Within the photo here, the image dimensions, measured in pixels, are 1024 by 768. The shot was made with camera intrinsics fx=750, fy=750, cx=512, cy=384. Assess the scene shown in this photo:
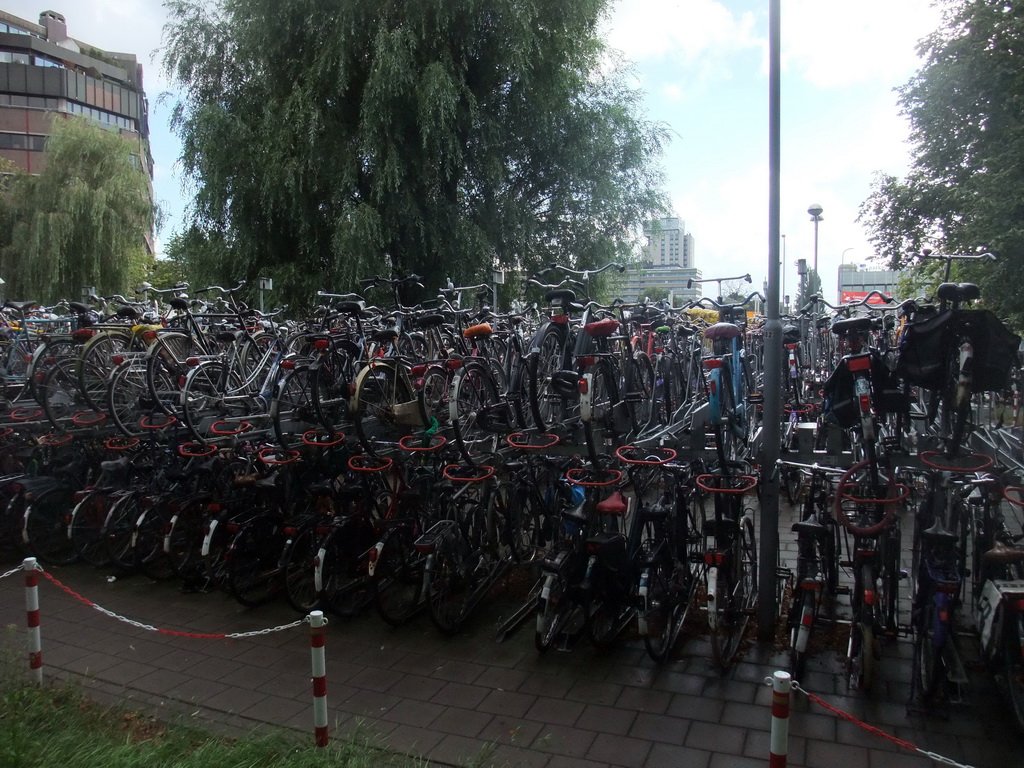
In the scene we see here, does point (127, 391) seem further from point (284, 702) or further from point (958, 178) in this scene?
point (958, 178)

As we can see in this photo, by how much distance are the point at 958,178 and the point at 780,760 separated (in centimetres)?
1733

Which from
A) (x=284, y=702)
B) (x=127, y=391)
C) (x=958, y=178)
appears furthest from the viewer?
(x=958, y=178)

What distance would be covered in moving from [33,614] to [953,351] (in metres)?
5.36

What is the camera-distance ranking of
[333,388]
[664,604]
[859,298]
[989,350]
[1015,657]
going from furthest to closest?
1. [859,298]
2. [333,388]
3. [664,604]
4. [989,350]
5. [1015,657]

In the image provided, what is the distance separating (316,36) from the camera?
47.1 ft

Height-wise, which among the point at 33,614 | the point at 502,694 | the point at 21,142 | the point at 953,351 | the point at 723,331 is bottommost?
the point at 502,694

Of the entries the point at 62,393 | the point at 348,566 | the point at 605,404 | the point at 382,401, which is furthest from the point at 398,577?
the point at 62,393

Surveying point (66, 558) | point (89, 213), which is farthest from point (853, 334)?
point (89, 213)

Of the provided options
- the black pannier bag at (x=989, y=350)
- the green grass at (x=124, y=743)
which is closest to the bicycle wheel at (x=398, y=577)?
the green grass at (x=124, y=743)

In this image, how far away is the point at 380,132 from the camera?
13.9m

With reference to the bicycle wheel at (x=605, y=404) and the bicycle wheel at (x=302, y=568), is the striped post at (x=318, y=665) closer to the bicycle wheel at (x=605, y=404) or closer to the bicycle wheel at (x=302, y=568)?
the bicycle wheel at (x=302, y=568)

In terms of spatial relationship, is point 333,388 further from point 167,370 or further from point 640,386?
point 640,386

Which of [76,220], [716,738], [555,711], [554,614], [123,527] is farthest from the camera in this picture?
[76,220]

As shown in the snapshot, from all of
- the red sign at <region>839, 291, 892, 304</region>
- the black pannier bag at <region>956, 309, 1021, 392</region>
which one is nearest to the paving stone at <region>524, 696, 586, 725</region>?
the black pannier bag at <region>956, 309, 1021, 392</region>
